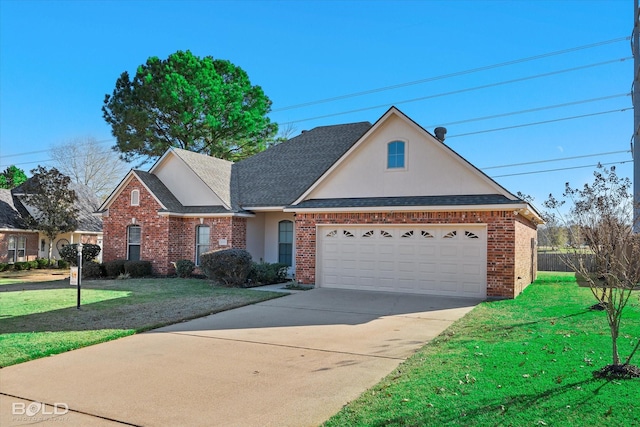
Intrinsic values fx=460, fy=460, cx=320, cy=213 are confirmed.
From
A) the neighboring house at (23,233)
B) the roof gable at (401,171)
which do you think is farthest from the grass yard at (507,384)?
the neighboring house at (23,233)

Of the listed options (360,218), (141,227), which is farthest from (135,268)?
(360,218)

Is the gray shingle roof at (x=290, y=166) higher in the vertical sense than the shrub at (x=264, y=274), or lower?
higher

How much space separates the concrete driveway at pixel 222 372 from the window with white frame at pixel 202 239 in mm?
10008

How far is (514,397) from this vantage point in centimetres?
520

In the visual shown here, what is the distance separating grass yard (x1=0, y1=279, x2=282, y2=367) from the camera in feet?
27.2

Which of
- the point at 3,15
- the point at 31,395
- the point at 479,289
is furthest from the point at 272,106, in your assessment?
the point at 31,395

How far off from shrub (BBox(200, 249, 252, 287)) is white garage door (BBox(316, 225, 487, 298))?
2669 mm

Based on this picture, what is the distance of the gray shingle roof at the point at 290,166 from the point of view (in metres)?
20.7

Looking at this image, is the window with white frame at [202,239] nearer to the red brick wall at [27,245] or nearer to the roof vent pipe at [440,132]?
the roof vent pipe at [440,132]

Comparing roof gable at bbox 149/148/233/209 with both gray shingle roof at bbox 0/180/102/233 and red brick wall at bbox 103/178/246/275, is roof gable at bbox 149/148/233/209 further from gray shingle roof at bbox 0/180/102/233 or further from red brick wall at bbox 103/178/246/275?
gray shingle roof at bbox 0/180/102/233

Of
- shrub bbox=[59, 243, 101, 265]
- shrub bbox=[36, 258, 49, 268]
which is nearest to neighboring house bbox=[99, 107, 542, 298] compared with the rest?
shrub bbox=[59, 243, 101, 265]

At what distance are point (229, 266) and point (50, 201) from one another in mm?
16838

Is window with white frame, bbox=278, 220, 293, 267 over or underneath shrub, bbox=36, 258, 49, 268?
over

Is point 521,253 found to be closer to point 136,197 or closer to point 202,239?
point 202,239
